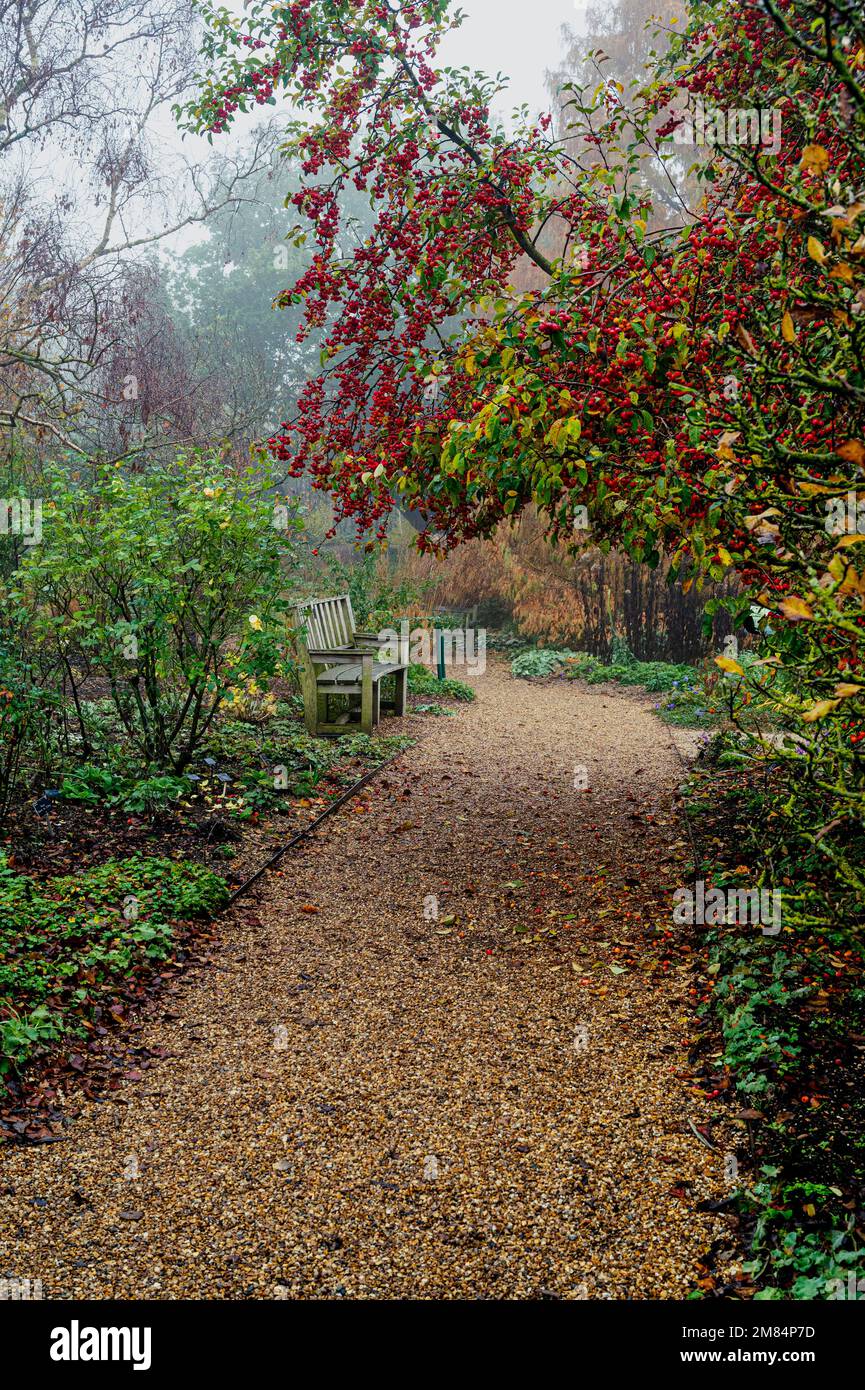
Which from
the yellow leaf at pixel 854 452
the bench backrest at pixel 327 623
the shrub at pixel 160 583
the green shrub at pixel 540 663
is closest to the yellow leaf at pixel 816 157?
the yellow leaf at pixel 854 452

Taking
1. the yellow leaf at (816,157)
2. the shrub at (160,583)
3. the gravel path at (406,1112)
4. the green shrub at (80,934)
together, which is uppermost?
the yellow leaf at (816,157)

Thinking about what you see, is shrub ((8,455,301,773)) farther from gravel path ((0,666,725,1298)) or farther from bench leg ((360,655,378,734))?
bench leg ((360,655,378,734))

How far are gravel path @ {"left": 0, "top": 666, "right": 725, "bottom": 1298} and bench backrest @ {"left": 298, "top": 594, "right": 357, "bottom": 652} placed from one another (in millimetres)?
3629

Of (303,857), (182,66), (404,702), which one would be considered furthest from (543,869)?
(182,66)

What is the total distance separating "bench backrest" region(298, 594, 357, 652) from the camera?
8.80 m

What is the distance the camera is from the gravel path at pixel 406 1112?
239 cm

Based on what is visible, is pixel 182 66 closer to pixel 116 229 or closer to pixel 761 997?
pixel 116 229

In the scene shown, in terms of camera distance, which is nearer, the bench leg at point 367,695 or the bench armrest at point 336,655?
the bench leg at point 367,695

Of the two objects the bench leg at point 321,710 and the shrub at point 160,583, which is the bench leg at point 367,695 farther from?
the shrub at point 160,583

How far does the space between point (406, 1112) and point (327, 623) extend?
22.0 feet

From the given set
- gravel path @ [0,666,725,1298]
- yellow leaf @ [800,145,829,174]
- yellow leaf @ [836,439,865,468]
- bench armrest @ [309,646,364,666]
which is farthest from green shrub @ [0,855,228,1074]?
bench armrest @ [309,646,364,666]

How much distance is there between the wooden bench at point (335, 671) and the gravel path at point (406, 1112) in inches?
109

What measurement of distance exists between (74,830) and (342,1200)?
3024mm

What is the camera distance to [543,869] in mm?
5383
